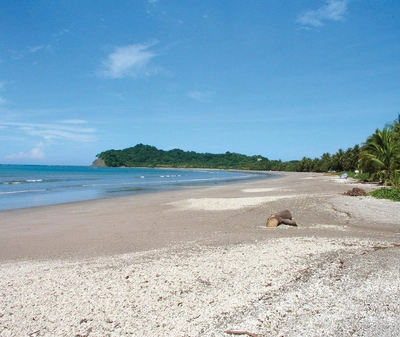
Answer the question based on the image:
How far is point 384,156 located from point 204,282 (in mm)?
27194

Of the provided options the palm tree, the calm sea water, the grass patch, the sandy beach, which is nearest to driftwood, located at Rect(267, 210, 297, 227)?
the sandy beach

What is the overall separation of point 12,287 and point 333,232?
7987mm

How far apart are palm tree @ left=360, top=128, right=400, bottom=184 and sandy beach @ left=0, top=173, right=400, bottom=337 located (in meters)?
19.5

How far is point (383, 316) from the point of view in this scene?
3.92 metres

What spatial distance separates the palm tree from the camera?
26.4 m

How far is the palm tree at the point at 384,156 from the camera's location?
86.6ft

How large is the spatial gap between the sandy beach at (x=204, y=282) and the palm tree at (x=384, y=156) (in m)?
19.5

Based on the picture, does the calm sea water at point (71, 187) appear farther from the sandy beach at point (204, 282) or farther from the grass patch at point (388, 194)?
the grass patch at point (388, 194)

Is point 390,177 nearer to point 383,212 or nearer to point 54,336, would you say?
point 383,212

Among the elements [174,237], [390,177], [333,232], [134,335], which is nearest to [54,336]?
[134,335]

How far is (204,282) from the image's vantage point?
5.14 m

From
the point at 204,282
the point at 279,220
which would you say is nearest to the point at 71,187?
the point at 279,220

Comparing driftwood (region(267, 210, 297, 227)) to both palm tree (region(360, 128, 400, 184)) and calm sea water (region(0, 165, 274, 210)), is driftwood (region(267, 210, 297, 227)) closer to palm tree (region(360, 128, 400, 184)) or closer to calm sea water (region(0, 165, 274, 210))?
calm sea water (region(0, 165, 274, 210))

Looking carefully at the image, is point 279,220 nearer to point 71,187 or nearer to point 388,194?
point 388,194
